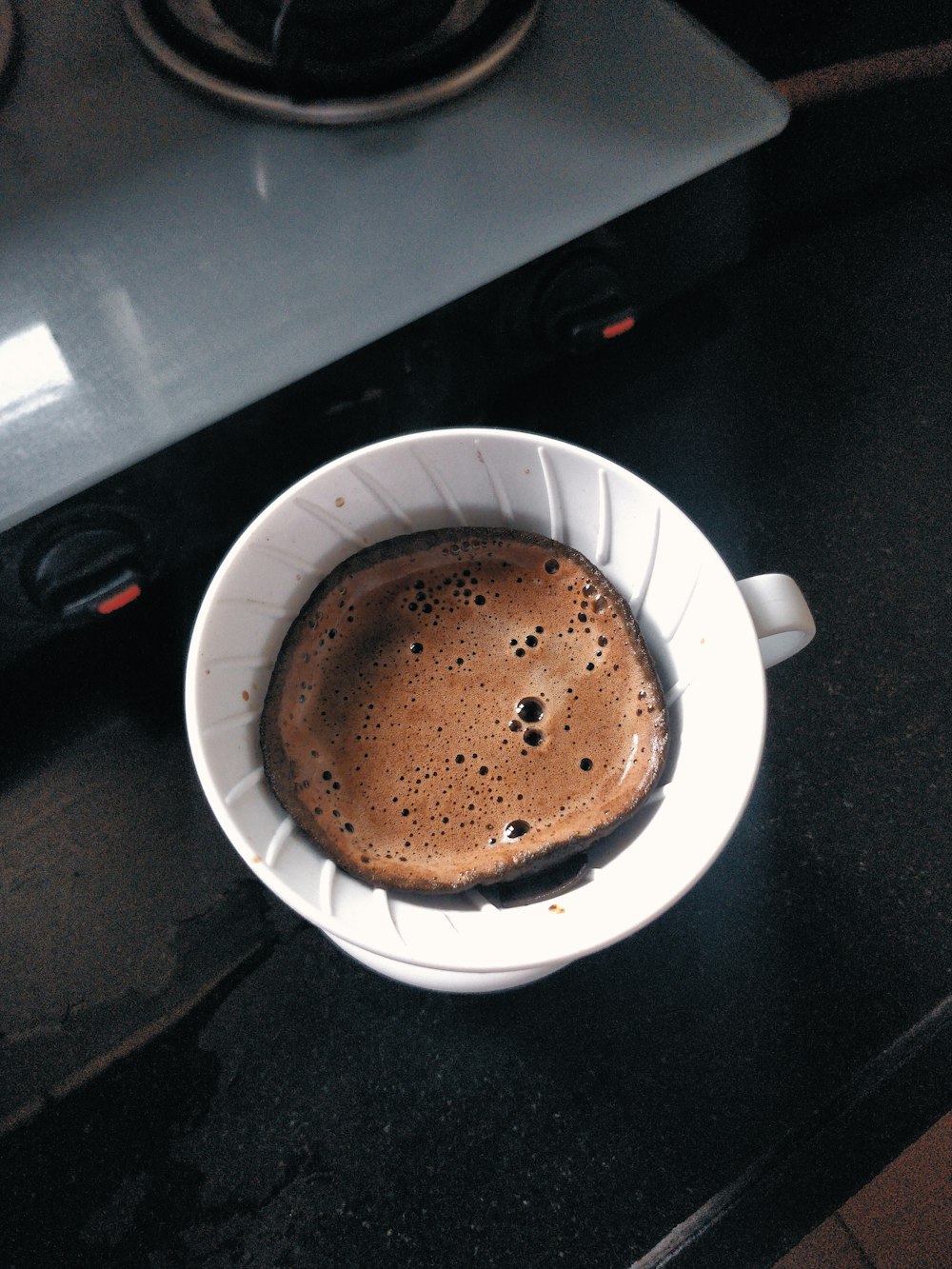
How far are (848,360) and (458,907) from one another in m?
0.43

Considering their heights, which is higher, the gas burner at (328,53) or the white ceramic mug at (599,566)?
the gas burner at (328,53)

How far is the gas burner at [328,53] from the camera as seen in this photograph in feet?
1.49

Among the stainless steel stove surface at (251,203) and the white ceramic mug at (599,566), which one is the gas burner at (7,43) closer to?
the stainless steel stove surface at (251,203)

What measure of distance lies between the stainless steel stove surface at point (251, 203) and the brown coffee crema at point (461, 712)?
11 centimetres

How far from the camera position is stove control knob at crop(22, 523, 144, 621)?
0.40 metres

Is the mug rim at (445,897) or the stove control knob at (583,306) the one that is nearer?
the mug rim at (445,897)

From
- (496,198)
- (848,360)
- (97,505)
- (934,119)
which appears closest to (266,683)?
(97,505)

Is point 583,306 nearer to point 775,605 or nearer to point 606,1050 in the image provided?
point 775,605

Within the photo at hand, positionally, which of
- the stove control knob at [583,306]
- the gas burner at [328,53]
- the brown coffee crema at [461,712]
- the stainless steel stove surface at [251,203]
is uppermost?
the gas burner at [328,53]

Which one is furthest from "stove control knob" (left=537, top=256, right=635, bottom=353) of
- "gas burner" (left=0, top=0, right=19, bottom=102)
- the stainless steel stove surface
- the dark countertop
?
"gas burner" (left=0, top=0, right=19, bottom=102)

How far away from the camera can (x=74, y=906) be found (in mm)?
464

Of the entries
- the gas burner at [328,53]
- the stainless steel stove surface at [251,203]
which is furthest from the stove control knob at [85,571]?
the gas burner at [328,53]

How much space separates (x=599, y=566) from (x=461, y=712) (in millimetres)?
94

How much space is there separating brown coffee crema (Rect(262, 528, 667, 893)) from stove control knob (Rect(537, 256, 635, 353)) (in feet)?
0.35
